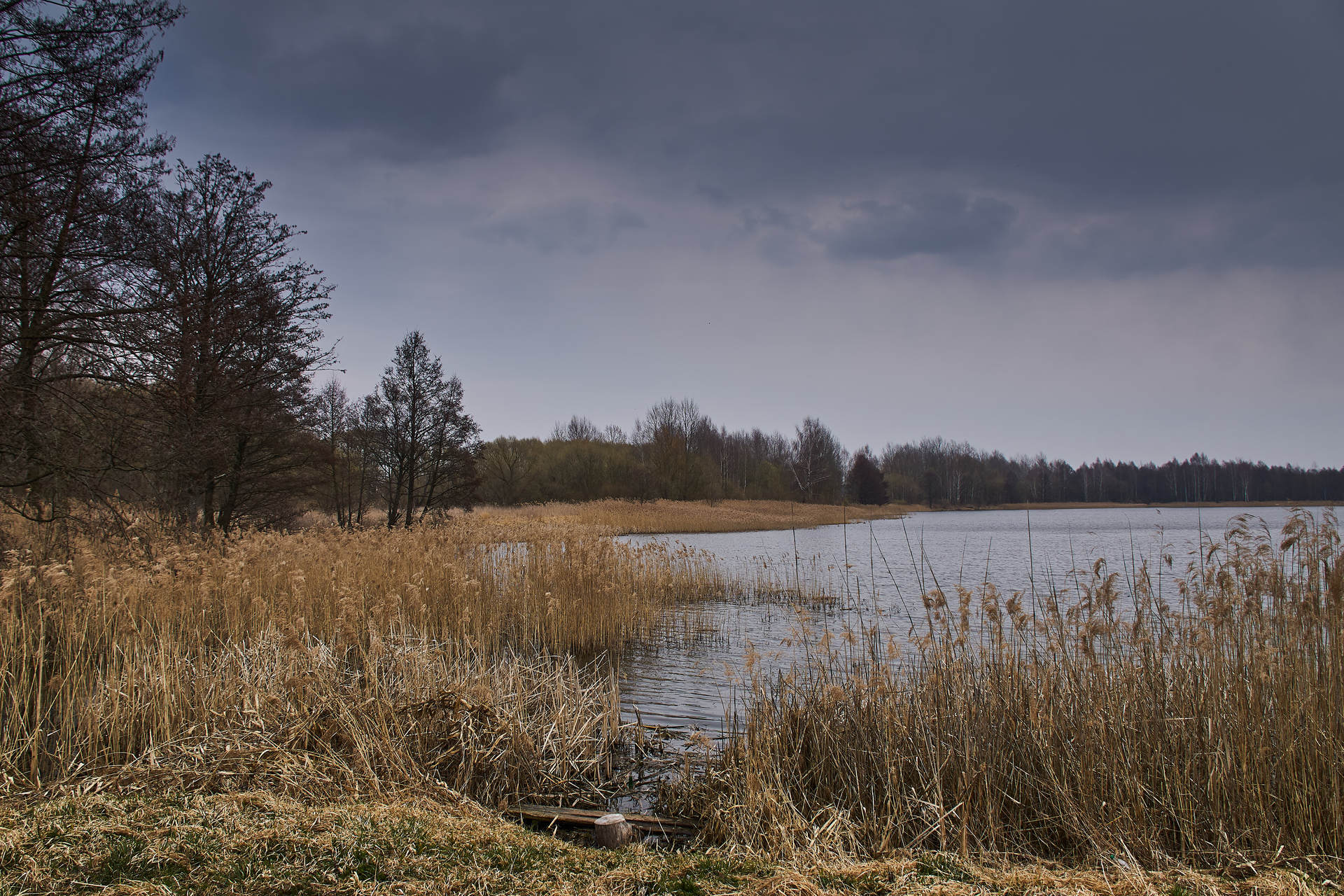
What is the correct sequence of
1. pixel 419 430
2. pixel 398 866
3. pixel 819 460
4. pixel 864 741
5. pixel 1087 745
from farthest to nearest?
pixel 819 460 → pixel 419 430 → pixel 864 741 → pixel 1087 745 → pixel 398 866

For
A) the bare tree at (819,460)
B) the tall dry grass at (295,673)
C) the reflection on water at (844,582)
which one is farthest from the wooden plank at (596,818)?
the bare tree at (819,460)

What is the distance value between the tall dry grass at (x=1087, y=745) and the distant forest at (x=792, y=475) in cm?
2769


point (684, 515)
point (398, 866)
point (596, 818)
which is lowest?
point (596, 818)

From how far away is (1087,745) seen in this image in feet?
11.6

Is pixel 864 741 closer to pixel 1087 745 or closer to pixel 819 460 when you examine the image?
pixel 1087 745

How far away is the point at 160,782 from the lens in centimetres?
344

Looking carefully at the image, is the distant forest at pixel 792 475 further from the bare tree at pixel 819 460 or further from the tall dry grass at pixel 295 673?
the tall dry grass at pixel 295 673

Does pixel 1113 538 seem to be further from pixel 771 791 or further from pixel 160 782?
pixel 160 782

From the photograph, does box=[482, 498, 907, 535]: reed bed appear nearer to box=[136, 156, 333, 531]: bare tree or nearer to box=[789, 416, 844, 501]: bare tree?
box=[789, 416, 844, 501]: bare tree

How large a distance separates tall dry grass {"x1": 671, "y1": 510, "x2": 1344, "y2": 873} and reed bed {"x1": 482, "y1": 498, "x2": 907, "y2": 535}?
906 inches

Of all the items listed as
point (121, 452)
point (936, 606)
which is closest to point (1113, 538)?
point (936, 606)

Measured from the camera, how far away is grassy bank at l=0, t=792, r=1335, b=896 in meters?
2.33

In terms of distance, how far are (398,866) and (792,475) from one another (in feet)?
102

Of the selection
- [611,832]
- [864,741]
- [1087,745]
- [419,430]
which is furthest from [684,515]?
[611,832]
